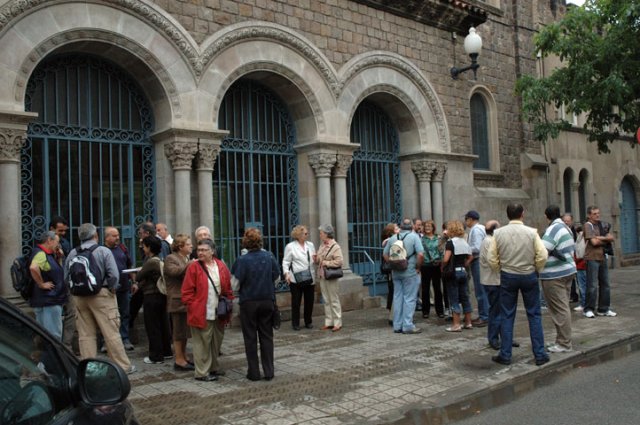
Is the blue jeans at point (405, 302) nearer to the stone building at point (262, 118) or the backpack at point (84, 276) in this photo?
the stone building at point (262, 118)

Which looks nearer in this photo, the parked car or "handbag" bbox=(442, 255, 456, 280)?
the parked car

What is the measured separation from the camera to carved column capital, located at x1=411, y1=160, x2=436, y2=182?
14.2 metres

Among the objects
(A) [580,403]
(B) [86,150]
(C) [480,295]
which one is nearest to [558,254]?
(C) [480,295]

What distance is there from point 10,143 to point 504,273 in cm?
687

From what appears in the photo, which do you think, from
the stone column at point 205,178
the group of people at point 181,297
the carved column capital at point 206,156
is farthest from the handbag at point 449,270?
the carved column capital at point 206,156

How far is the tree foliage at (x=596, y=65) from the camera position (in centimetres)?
1260

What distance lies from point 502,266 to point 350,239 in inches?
247

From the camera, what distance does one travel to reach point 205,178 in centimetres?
1041

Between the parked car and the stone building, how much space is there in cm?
665

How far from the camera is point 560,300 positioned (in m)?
7.63

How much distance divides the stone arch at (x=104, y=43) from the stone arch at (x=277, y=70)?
51cm

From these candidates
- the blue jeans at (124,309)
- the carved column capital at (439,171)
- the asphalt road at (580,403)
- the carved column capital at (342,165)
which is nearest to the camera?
the asphalt road at (580,403)

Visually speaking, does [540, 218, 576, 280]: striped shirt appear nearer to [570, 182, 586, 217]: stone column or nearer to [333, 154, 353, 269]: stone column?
[333, 154, 353, 269]: stone column

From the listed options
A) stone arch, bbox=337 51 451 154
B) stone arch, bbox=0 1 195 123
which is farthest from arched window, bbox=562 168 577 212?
stone arch, bbox=0 1 195 123
